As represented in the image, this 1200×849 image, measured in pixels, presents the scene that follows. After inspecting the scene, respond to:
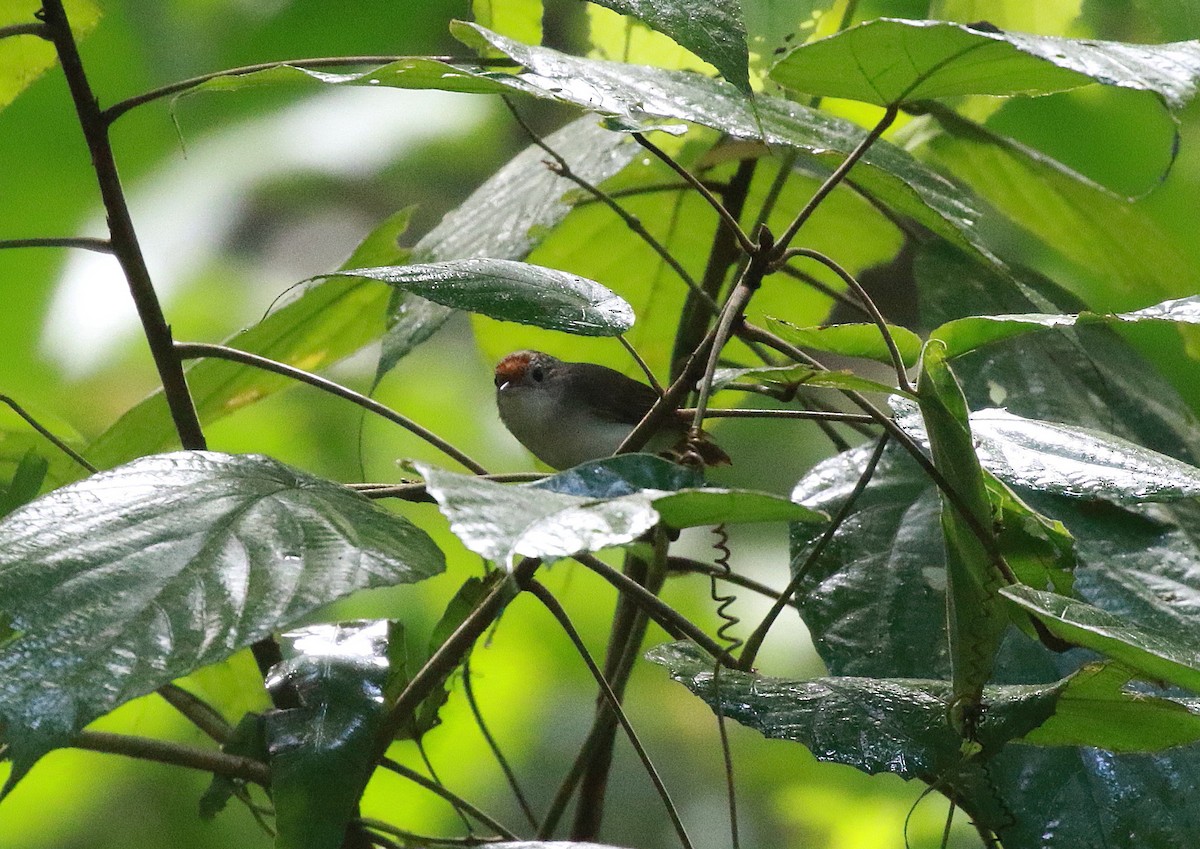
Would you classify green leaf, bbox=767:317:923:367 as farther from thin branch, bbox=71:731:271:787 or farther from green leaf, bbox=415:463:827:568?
thin branch, bbox=71:731:271:787

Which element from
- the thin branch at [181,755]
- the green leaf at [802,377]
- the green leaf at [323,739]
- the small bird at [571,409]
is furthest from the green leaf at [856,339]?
the small bird at [571,409]

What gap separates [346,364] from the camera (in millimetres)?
2518

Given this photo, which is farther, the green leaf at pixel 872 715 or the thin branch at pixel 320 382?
the thin branch at pixel 320 382

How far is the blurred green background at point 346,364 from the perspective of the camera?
186 cm

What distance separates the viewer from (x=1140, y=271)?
1.37 metres

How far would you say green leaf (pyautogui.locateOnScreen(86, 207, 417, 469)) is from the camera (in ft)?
3.62

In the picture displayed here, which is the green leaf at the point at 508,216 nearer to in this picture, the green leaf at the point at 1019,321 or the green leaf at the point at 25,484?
the green leaf at the point at 25,484

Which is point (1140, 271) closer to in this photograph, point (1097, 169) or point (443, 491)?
point (1097, 169)

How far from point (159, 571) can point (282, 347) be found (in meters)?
0.66

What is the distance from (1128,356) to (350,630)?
88cm

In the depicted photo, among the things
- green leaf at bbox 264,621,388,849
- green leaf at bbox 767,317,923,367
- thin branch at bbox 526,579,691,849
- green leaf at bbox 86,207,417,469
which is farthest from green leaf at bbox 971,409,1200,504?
green leaf at bbox 86,207,417,469

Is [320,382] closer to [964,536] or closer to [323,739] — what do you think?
[323,739]

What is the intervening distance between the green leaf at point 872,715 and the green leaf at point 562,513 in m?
0.21

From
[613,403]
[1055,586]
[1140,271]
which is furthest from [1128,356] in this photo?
[613,403]
